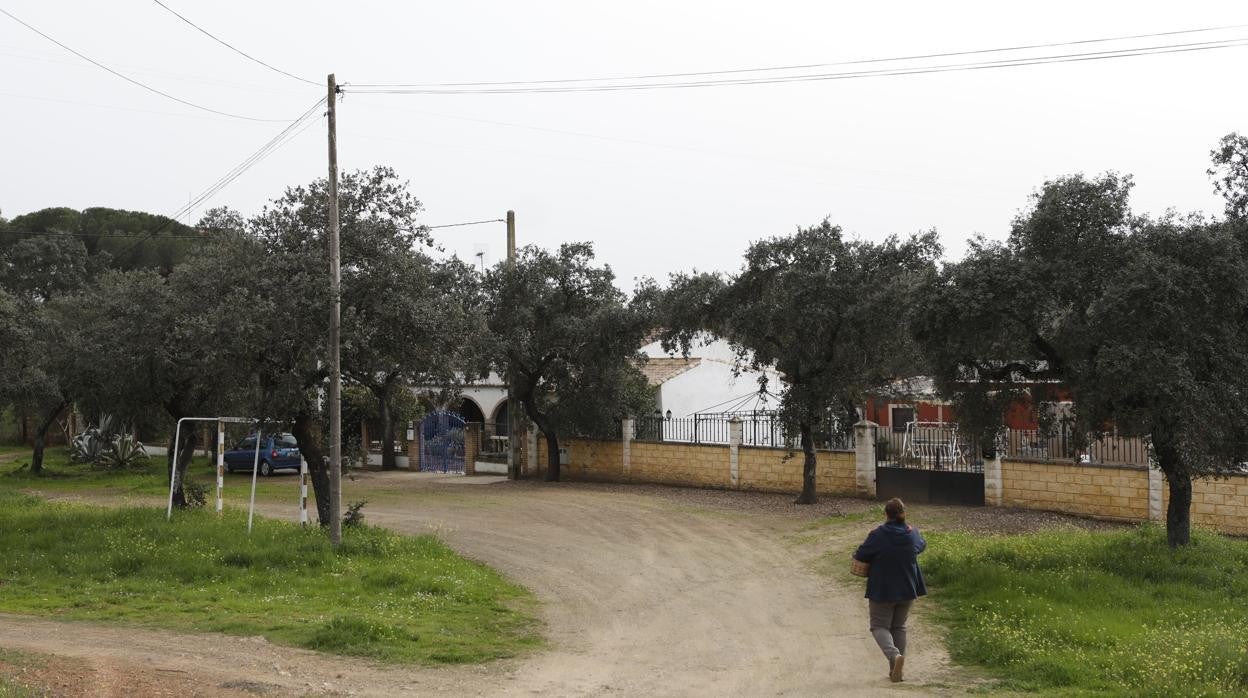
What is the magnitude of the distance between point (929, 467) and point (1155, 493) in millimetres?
5274

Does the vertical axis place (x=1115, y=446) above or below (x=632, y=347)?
below

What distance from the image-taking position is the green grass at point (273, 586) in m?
10.8

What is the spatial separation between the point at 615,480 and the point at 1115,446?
49.5 feet

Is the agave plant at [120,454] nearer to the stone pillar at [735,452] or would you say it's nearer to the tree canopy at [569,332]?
the tree canopy at [569,332]

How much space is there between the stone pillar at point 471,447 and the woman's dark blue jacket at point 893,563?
89.0ft

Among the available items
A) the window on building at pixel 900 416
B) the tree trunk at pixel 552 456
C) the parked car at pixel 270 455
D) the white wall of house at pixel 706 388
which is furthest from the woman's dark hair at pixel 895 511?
the parked car at pixel 270 455

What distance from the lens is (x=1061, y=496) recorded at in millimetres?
19812

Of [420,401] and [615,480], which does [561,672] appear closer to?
[615,480]

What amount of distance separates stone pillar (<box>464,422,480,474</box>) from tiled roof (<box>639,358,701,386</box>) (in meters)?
7.47

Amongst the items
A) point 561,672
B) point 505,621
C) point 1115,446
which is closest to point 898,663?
point 561,672

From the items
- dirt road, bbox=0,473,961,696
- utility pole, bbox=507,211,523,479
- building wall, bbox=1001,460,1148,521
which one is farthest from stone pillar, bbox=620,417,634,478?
building wall, bbox=1001,460,1148,521

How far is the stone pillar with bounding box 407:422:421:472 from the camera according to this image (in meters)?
37.9

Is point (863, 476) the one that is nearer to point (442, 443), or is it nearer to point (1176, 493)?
point (1176, 493)

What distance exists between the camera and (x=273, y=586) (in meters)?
13.6
